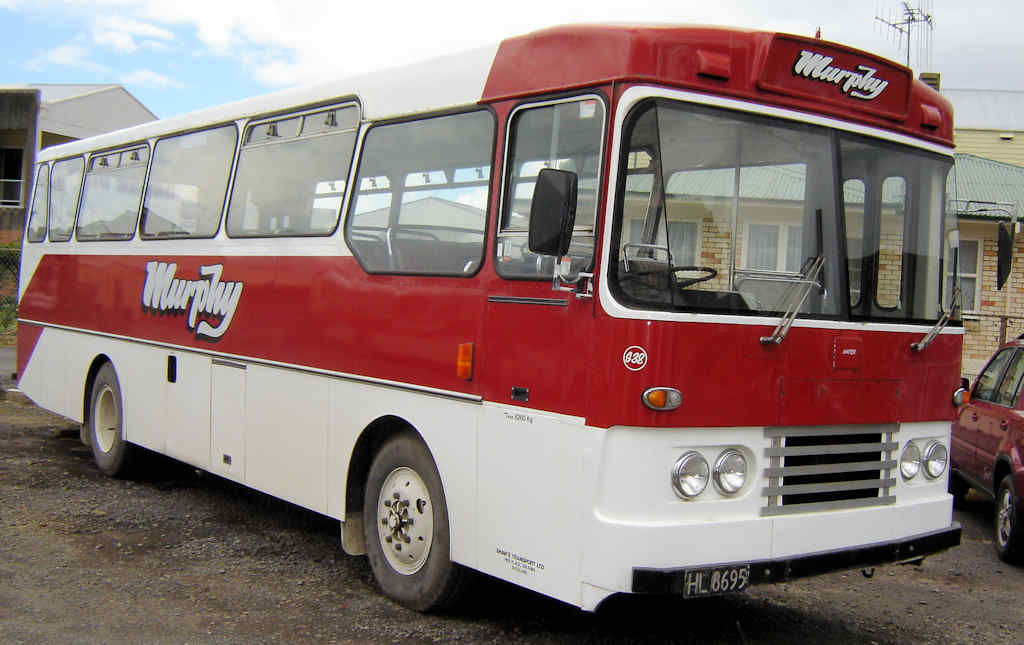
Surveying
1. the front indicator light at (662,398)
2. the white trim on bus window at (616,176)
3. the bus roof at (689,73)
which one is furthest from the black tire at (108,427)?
the front indicator light at (662,398)

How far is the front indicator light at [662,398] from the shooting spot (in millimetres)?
4727

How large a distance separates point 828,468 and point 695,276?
4.07 ft

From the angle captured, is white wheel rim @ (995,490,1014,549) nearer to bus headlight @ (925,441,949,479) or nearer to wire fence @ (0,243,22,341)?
bus headlight @ (925,441,949,479)

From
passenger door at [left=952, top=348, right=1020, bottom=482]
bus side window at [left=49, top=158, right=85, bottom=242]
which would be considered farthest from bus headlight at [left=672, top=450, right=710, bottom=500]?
bus side window at [left=49, top=158, right=85, bottom=242]

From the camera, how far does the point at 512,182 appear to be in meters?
5.50

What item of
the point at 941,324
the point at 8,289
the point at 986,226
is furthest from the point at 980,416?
the point at 8,289

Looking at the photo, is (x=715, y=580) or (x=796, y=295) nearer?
(x=715, y=580)

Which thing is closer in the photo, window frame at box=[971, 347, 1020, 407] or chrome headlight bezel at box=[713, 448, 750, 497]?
chrome headlight bezel at box=[713, 448, 750, 497]

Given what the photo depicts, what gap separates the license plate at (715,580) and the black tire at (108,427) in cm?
665

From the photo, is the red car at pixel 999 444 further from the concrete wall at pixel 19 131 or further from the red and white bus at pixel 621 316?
the concrete wall at pixel 19 131

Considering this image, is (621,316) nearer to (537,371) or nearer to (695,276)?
(695,276)

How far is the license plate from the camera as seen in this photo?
185 inches

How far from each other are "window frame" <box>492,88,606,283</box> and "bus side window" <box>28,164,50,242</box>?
8034mm

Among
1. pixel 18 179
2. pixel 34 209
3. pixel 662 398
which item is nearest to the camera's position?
pixel 662 398
